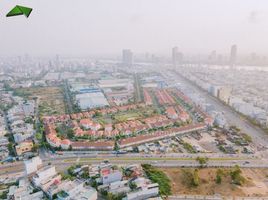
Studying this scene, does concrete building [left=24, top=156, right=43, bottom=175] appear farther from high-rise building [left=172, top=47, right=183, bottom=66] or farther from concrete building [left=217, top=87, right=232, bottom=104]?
high-rise building [left=172, top=47, right=183, bottom=66]

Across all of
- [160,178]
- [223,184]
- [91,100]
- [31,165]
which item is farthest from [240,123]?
[31,165]

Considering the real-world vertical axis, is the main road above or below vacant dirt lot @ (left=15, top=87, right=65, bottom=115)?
below

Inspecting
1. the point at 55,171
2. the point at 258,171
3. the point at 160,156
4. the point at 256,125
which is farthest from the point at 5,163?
the point at 256,125

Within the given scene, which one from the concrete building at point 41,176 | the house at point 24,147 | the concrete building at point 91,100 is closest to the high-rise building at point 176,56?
the concrete building at point 91,100

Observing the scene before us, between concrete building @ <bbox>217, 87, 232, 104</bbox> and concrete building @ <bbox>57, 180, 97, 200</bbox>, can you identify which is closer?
concrete building @ <bbox>57, 180, 97, 200</bbox>

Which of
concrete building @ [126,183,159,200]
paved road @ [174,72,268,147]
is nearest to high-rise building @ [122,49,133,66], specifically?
paved road @ [174,72,268,147]

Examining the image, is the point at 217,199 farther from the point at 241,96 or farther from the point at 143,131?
the point at 241,96

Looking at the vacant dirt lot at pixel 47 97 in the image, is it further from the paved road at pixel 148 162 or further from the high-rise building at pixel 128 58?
the high-rise building at pixel 128 58

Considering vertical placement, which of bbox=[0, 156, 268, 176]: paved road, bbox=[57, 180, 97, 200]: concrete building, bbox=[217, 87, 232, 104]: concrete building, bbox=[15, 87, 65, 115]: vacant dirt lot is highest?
bbox=[217, 87, 232, 104]: concrete building
